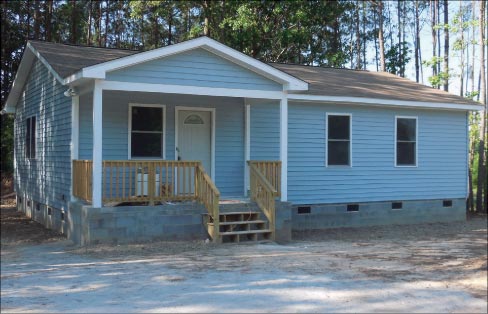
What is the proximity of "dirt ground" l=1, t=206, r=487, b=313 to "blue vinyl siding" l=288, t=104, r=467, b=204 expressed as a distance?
7.60 feet

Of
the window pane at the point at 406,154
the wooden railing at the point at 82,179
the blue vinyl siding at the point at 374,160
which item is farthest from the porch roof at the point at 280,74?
the wooden railing at the point at 82,179

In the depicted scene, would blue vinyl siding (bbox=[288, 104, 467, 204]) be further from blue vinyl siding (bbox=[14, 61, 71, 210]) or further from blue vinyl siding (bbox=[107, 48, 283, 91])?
blue vinyl siding (bbox=[14, 61, 71, 210])

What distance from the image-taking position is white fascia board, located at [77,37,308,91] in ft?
31.4

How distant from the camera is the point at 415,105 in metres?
13.9

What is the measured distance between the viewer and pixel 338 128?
1362cm

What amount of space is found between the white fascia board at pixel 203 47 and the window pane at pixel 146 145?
221 cm

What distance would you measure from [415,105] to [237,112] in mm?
4672

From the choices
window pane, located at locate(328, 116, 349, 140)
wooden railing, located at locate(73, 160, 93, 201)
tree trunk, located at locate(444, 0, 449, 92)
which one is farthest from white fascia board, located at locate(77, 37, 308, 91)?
tree trunk, located at locate(444, 0, 449, 92)

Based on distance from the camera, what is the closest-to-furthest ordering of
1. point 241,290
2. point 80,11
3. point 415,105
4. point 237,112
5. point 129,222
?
point 241,290, point 129,222, point 237,112, point 415,105, point 80,11

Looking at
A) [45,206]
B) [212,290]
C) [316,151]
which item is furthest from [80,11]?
[212,290]

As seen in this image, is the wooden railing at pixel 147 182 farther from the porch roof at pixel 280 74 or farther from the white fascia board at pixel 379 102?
the white fascia board at pixel 379 102

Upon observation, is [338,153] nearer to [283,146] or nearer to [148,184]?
[283,146]

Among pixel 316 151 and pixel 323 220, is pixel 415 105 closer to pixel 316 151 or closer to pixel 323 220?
pixel 316 151

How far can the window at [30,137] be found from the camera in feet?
48.0
